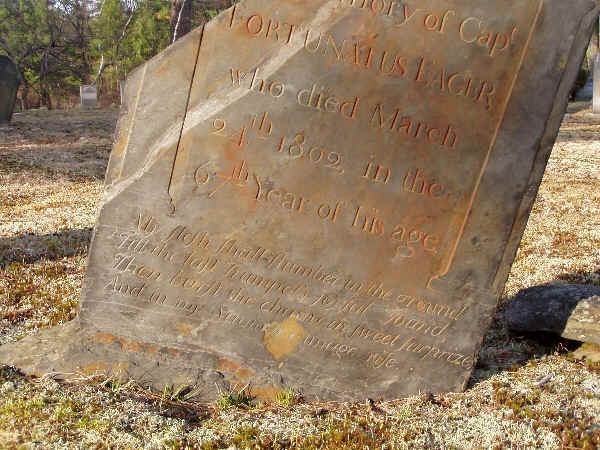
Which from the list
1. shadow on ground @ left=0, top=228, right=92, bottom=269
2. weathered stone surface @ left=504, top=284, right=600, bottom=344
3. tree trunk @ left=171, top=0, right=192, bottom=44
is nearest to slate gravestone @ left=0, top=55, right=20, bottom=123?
tree trunk @ left=171, top=0, right=192, bottom=44

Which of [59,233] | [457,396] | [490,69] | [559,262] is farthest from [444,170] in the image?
[59,233]

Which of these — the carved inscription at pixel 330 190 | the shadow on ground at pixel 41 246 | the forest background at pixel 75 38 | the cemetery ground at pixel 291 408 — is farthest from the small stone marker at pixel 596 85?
the forest background at pixel 75 38

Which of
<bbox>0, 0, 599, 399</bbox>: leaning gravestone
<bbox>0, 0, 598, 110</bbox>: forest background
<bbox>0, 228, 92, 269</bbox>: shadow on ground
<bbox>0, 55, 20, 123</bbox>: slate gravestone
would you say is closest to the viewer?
<bbox>0, 0, 599, 399</bbox>: leaning gravestone

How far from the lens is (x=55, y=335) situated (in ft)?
15.3

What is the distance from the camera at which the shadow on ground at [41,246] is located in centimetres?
710

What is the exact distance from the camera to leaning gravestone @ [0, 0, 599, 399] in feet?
12.8

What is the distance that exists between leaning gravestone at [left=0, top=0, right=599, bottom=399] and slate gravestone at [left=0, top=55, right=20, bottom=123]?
16498mm

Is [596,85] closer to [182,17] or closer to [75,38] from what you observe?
[182,17]

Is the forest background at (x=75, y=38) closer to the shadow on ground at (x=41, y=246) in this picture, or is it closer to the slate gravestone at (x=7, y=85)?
the slate gravestone at (x=7, y=85)

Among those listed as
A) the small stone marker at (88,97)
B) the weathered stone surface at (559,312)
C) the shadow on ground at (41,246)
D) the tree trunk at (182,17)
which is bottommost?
the shadow on ground at (41,246)

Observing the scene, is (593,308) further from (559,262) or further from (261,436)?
(261,436)

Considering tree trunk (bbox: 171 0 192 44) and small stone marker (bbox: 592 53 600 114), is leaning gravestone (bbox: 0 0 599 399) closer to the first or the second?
tree trunk (bbox: 171 0 192 44)

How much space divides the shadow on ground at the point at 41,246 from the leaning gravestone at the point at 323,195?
286 centimetres

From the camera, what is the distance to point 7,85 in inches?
719
